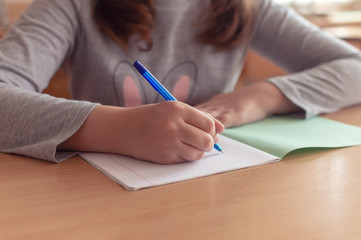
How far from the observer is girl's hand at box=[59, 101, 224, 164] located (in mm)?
555

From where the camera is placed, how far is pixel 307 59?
3.40 feet

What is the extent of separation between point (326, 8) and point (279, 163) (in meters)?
3.47

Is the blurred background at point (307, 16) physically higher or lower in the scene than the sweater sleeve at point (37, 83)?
lower

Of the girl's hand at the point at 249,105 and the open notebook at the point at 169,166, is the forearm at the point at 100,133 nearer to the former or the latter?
the open notebook at the point at 169,166

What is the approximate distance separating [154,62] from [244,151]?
474 mm

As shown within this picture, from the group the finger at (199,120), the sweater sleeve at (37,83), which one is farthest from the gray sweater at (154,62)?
the finger at (199,120)

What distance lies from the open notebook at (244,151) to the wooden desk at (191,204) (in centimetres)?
1

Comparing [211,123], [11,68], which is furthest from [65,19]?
[211,123]

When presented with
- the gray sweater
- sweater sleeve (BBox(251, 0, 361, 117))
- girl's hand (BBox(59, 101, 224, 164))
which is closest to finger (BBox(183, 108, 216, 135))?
girl's hand (BBox(59, 101, 224, 164))

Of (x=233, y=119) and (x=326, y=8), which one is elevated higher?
(x=233, y=119)

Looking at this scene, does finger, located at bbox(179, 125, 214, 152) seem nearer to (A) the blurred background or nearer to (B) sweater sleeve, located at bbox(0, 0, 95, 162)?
(B) sweater sleeve, located at bbox(0, 0, 95, 162)

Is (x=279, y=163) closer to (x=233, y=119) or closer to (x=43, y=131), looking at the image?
(x=233, y=119)

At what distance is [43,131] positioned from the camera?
616 mm

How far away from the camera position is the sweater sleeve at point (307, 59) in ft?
2.81
